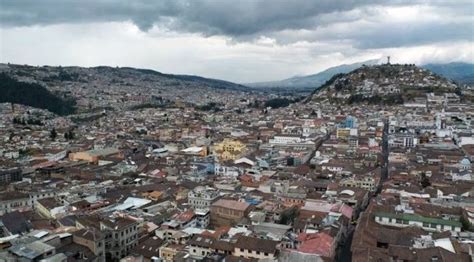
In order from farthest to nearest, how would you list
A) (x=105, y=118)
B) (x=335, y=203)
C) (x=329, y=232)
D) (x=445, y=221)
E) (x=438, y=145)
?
(x=105, y=118), (x=438, y=145), (x=335, y=203), (x=445, y=221), (x=329, y=232)

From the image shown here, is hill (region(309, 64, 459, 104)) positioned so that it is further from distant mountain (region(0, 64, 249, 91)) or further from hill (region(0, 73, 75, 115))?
distant mountain (region(0, 64, 249, 91))

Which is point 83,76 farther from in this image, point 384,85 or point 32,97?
point 384,85

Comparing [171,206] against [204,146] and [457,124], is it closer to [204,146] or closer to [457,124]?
[204,146]

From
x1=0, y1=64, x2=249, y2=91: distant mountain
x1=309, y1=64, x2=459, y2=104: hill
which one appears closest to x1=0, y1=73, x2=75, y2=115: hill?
x1=0, y1=64, x2=249, y2=91: distant mountain

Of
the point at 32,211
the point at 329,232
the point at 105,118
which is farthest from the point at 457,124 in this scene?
the point at 105,118

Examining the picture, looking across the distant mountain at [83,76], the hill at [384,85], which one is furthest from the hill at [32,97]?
the hill at [384,85]

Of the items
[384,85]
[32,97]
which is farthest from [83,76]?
[384,85]
